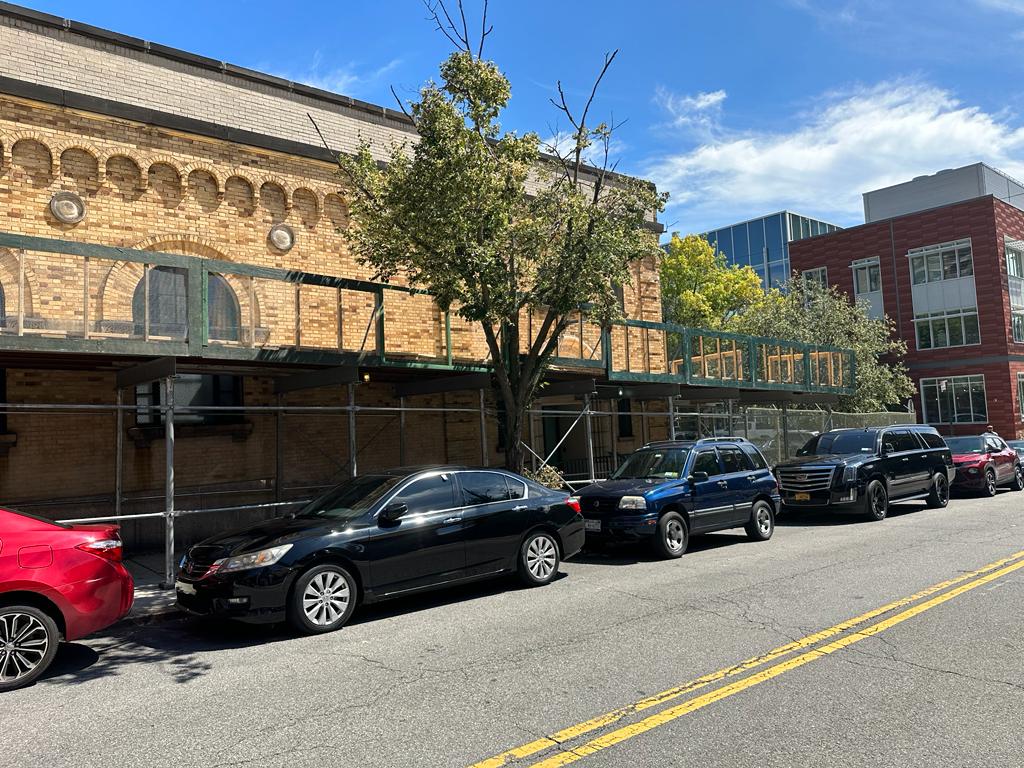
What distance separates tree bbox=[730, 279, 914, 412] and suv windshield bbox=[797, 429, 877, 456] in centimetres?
1538

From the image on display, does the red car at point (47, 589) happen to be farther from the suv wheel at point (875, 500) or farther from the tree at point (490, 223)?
the suv wheel at point (875, 500)

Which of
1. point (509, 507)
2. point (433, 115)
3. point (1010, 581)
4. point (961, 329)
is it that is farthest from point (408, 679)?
point (961, 329)

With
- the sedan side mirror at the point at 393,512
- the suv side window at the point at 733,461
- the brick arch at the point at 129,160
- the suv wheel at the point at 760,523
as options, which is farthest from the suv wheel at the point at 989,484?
the brick arch at the point at 129,160

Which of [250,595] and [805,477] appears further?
[805,477]

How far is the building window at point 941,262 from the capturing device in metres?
38.0

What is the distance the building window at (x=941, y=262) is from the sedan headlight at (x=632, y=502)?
35.0 meters

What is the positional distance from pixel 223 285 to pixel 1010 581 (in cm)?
973

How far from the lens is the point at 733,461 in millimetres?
12031

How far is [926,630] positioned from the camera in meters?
6.30

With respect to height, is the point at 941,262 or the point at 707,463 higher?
the point at 941,262

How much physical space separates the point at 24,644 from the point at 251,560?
5.69ft

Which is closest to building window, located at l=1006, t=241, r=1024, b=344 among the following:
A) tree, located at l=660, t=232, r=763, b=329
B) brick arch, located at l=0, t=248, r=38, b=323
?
tree, located at l=660, t=232, r=763, b=329

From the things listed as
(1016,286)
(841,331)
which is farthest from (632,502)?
(1016,286)

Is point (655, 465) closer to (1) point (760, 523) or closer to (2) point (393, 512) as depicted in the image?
(1) point (760, 523)
